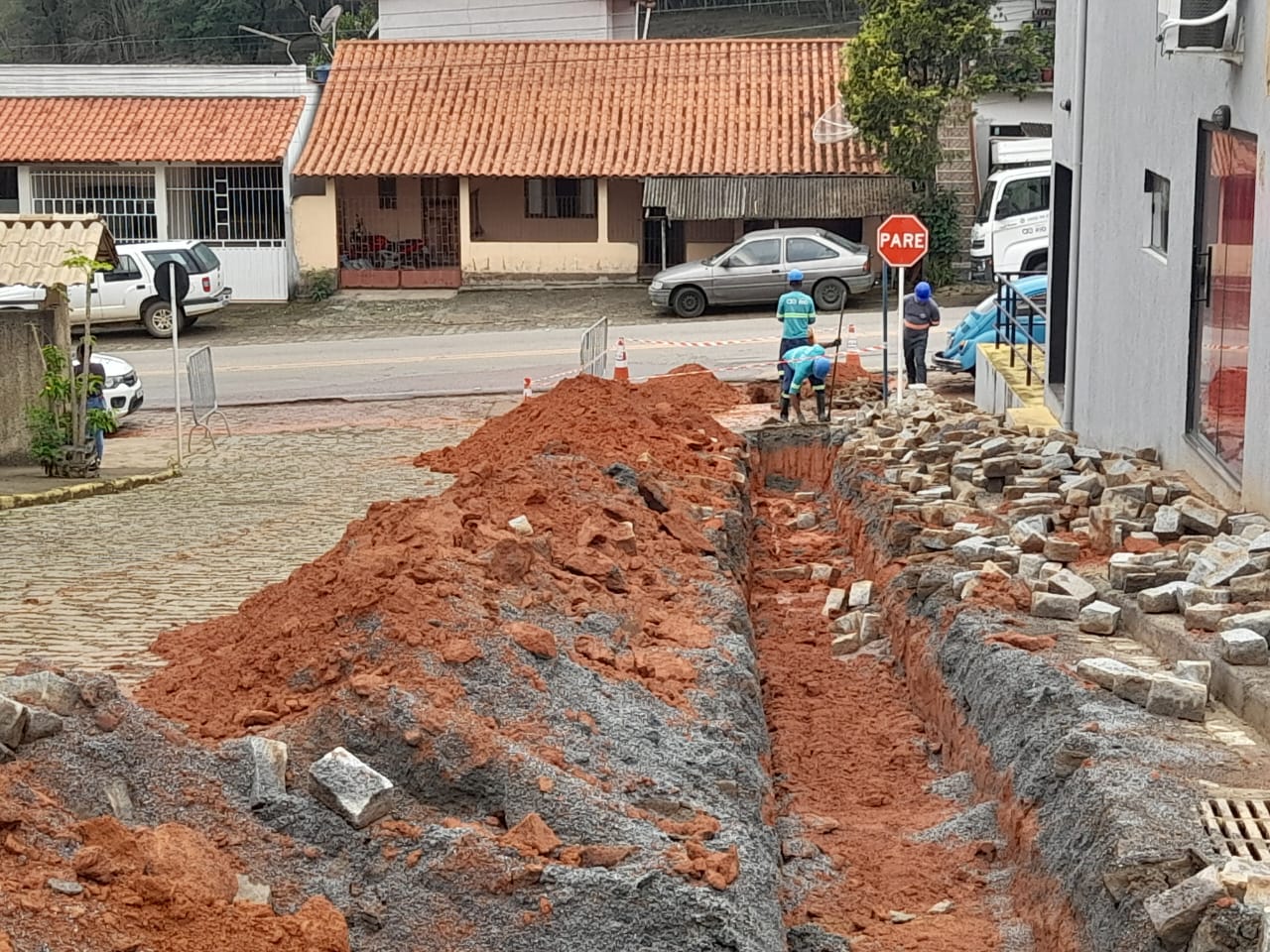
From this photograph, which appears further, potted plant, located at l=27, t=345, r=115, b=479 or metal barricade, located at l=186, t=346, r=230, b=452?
metal barricade, located at l=186, t=346, r=230, b=452

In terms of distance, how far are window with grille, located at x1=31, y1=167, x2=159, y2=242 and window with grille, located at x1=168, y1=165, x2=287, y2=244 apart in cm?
48

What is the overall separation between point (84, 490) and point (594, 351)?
8.89 metres

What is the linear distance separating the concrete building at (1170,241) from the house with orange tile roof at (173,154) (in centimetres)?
1891

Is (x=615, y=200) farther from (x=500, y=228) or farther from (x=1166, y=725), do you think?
(x=1166, y=725)

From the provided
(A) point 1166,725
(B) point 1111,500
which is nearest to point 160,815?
(A) point 1166,725

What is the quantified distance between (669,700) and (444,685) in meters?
1.62

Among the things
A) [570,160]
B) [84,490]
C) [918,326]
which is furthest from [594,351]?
[570,160]

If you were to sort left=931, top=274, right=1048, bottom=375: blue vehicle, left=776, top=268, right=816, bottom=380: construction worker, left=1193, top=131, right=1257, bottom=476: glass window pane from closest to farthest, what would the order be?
left=1193, top=131, right=1257, bottom=476: glass window pane → left=776, top=268, right=816, bottom=380: construction worker → left=931, top=274, right=1048, bottom=375: blue vehicle

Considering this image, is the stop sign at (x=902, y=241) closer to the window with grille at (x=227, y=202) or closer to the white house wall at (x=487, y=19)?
the window with grille at (x=227, y=202)

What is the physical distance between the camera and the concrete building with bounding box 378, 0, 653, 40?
40.3m

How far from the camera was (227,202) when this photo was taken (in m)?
35.2

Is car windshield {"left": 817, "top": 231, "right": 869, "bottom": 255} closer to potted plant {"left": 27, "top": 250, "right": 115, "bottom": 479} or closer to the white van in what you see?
the white van

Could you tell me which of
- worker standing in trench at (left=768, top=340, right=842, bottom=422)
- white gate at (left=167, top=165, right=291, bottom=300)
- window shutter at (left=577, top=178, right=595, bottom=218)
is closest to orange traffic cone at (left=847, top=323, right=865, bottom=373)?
worker standing in trench at (left=768, top=340, right=842, bottom=422)

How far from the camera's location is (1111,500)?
41.8 ft
